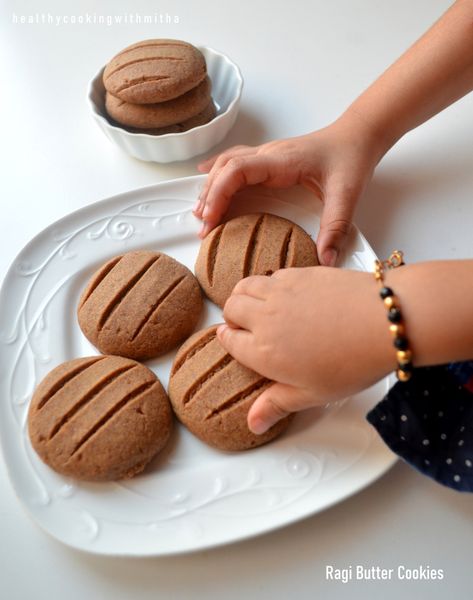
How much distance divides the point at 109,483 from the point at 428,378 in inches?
19.1

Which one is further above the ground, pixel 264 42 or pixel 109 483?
pixel 264 42

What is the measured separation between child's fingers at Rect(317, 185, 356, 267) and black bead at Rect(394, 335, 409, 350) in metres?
0.29

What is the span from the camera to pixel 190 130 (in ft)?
3.34

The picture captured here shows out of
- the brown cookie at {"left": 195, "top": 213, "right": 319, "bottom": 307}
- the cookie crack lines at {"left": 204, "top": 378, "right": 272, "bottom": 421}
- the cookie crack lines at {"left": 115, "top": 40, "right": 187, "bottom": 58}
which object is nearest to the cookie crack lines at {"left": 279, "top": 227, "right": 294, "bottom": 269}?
the brown cookie at {"left": 195, "top": 213, "right": 319, "bottom": 307}

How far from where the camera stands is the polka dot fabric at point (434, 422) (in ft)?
2.28

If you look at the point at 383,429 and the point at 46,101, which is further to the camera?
the point at 46,101

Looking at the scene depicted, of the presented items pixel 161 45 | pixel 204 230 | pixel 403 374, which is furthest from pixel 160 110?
pixel 403 374

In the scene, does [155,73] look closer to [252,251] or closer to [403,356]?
[252,251]

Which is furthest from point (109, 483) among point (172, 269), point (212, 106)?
point (212, 106)

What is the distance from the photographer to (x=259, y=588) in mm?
700

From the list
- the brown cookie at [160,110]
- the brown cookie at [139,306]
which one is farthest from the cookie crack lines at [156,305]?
the brown cookie at [160,110]

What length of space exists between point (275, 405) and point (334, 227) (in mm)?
340

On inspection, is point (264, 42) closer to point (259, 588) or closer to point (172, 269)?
point (172, 269)

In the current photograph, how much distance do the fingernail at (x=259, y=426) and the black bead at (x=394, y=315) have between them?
0.23 meters
